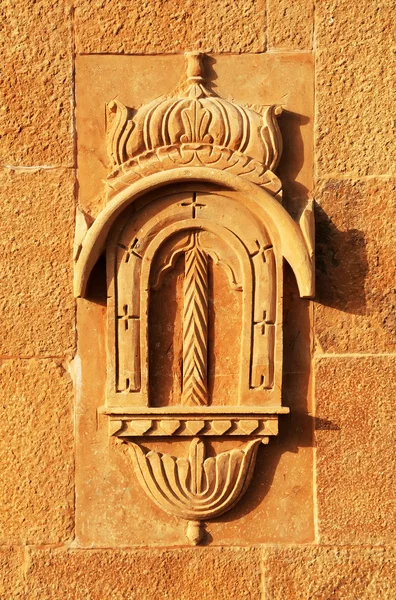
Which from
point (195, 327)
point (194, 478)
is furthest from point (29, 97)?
point (194, 478)

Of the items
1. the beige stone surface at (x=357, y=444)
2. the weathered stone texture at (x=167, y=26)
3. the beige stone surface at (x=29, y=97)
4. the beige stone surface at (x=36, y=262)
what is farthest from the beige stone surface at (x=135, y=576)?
the weathered stone texture at (x=167, y=26)

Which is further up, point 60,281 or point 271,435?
point 60,281

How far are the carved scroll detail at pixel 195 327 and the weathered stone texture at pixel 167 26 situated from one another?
678 millimetres

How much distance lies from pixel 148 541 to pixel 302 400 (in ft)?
2.34

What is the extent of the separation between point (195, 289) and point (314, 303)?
0.42 meters

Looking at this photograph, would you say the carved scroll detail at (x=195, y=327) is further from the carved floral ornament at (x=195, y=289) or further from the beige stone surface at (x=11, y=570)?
the beige stone surface at (x=11, y=570)

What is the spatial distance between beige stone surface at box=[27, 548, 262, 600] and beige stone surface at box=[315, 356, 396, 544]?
0.40m

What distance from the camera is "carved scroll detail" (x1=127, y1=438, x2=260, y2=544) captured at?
3.23 m

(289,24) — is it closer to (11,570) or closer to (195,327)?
(195,327)

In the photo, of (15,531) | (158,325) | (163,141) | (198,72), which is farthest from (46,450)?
(198,72)

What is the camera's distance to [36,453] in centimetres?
326

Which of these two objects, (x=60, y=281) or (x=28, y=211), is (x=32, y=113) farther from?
(x=60, y=281)

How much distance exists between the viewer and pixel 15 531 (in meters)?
3.27

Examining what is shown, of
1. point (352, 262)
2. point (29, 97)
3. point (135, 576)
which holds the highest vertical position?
point (29, 97)
